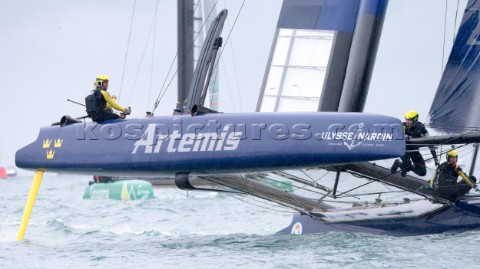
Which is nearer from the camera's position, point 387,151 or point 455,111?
point 387,151

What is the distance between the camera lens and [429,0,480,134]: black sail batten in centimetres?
873

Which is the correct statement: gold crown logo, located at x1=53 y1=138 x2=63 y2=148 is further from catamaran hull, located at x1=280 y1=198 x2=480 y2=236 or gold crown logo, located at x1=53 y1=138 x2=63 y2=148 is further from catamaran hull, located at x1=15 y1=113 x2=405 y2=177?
catamaran hull, located at x1=280 y1=198 x2=480 y2=236

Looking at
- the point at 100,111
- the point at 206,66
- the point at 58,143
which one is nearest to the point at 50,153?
the point at 58,143

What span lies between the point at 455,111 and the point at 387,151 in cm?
139

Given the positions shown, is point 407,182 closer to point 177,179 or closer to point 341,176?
point 341,176

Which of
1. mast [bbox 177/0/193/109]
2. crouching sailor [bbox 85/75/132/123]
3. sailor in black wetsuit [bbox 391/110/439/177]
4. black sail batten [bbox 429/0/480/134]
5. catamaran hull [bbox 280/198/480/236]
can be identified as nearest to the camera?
sailor in black wetsuit [bbox 391/110/439/177]

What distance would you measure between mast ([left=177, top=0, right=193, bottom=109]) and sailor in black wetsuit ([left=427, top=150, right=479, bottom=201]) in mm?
7870

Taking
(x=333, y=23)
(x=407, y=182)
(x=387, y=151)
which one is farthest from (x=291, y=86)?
(x=387, y=151)

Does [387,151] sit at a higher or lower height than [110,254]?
higher

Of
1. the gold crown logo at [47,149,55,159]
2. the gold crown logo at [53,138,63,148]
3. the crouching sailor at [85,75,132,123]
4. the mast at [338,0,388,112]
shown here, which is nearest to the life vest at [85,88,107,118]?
the crouching sailor at [85,75,132,123]

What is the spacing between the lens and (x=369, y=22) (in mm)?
9344

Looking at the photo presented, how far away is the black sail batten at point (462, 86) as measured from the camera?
344 inches

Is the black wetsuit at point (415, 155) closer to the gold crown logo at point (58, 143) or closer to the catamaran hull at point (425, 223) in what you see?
the catamaran hull at point (425, 223)

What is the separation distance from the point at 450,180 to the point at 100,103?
337 centimetres
